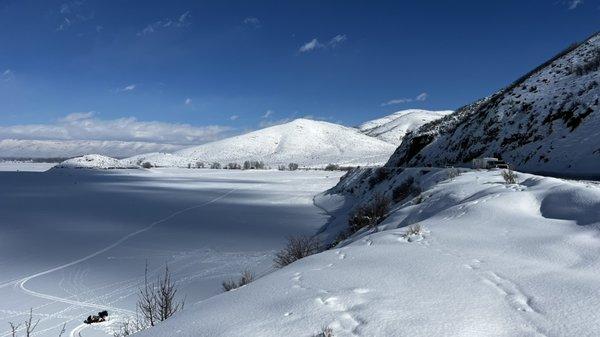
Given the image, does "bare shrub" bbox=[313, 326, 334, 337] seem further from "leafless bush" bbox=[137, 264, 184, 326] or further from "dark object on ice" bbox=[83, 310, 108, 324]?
"dark object on ice" bbox=[83, 310, 108, 324]

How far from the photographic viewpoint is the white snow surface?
4777 mm

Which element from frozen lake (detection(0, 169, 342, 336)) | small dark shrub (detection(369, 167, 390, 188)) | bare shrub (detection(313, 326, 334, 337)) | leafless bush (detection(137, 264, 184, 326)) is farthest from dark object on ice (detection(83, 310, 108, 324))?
small dark shrub (detection(369, 167, 390, 188))

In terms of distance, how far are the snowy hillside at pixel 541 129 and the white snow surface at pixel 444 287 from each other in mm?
20735

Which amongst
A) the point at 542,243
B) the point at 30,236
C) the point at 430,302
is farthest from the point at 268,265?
the point at 30,236

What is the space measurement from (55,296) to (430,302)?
17.7 metres

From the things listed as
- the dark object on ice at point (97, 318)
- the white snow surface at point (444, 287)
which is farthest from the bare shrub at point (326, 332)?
the dark object on ice at point (97, 318)

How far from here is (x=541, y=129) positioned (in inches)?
1480

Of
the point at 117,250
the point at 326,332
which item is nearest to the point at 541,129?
the point at 117,250

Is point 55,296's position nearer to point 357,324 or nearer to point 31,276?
point 31,276

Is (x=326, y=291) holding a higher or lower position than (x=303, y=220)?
higher

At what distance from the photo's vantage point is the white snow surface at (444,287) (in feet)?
15.7

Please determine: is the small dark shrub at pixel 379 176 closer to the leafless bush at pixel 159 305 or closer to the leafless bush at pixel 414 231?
the leafless bush at pixel 159 305

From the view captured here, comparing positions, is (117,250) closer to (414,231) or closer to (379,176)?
(414,231)

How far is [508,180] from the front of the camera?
15.6 m
